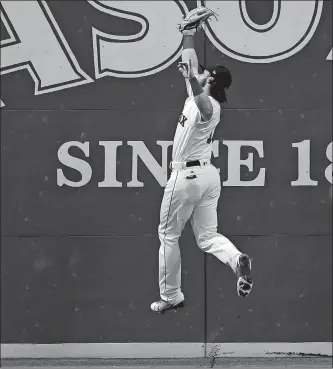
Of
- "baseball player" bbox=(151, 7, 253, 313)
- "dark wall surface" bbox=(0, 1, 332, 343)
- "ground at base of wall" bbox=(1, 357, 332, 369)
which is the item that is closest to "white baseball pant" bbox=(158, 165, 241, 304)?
"baseball player" bbox=(151, 7, 253, 313)

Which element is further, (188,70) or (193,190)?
(193,190)

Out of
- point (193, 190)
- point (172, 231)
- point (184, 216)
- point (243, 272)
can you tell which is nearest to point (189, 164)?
point (193, 190)

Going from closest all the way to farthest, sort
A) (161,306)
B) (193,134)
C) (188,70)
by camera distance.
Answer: (188,70) → (193,134) → (161,306)

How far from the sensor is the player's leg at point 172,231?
8977mm

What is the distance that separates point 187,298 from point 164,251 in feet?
6.50

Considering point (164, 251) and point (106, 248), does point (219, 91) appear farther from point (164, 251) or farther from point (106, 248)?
point (106, 248)

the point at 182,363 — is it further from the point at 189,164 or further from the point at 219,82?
the point at 219,82

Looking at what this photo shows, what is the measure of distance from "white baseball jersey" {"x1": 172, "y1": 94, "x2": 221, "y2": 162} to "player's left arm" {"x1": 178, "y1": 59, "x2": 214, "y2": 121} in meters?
0.20

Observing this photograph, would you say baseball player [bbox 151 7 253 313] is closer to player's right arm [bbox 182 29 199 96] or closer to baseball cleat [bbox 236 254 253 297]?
baseball cleat [bbox 236 254 253 297]

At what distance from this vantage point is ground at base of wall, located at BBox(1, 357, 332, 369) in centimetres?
1080

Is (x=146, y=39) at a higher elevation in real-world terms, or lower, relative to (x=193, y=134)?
higher

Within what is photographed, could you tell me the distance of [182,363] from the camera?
10.9 metres

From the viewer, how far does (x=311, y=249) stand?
11.0 metres

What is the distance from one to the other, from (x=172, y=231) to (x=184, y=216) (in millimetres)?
208
